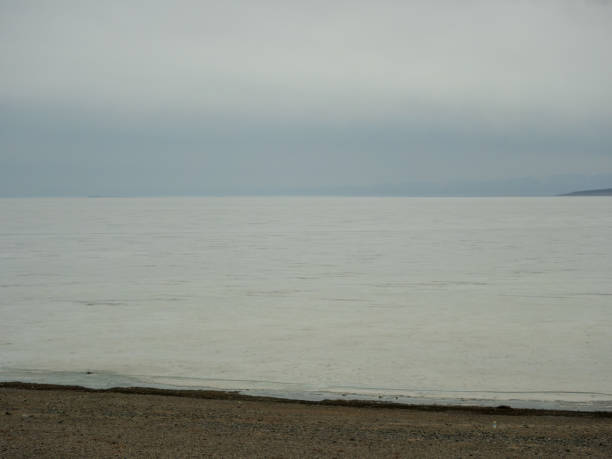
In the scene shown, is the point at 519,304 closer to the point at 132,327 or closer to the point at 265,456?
the point at 132,327

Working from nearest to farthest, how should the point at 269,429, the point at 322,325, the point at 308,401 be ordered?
the point at 269,429, the point at 308,401, the point at 322,325

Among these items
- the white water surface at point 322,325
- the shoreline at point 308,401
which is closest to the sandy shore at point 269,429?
the shoreline at point 308,401

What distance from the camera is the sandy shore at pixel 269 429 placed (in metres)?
6.05

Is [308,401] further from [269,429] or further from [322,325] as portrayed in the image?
[322,325]

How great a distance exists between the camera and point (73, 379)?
9.70m

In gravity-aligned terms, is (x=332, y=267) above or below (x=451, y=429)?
above

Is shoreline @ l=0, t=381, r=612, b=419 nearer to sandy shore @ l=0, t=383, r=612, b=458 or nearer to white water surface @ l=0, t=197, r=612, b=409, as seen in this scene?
sandy shore @ l=0, t=383, r=612, b=458

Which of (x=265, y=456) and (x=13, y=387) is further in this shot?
(x=13, y=387)

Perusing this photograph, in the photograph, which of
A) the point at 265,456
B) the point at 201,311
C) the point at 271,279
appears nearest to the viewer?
the point at 265,456

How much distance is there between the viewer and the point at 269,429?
6.75 m

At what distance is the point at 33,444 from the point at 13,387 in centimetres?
304

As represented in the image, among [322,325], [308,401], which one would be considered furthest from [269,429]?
[322,325]

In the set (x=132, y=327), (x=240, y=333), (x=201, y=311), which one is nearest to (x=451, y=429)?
(x=240, y=333)

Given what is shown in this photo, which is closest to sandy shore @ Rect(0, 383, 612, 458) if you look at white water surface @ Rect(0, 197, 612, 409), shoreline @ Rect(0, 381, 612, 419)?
shoreline @ Rect(0, 381, 612, 419)
